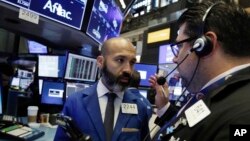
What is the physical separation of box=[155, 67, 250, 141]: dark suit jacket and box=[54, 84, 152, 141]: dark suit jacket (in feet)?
2.31


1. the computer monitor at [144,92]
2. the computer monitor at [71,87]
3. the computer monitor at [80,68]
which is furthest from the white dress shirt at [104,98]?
the computer monitor at [144,92]

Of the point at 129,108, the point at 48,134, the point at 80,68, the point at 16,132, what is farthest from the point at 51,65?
the point at 129,108

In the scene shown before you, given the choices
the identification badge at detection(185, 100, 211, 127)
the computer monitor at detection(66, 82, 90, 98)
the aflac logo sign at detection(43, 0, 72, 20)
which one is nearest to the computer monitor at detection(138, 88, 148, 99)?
the computer monitor at detection(66, 82, 90, 98)

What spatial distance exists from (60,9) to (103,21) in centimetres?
92

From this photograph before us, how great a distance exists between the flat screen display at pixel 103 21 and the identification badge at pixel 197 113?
2312mm

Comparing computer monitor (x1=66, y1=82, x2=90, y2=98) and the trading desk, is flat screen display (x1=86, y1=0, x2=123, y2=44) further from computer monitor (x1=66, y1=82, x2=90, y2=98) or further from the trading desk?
the trading desk

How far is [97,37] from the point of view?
3.36 meters

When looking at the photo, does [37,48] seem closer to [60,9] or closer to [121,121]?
[60,9]

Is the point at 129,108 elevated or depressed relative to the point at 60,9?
depressed

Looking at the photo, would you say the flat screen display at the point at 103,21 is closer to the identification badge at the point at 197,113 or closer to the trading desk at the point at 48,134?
the trading desk at the point at 48,134

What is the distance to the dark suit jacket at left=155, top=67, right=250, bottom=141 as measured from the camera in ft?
2.35

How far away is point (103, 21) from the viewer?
3.47m

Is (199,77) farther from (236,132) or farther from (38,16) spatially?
(38,16)

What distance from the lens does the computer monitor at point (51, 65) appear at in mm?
3275
